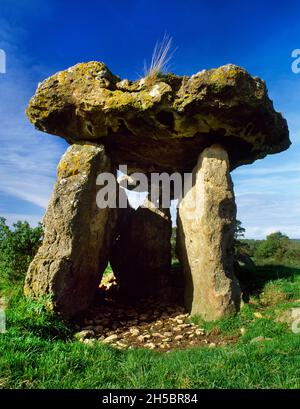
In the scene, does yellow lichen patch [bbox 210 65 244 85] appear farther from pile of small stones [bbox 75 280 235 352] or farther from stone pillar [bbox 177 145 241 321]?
pile of small stones [bbox 75 280 235 352]

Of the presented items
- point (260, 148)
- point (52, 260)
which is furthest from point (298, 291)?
point (52, 260)

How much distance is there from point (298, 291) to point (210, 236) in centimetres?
252

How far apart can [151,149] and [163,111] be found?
5.64ft

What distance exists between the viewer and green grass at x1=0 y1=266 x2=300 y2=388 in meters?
5.00

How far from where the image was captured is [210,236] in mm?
8938

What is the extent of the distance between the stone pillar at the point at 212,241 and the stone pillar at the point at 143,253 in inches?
63.5

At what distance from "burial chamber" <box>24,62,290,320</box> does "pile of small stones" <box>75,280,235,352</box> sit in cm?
44

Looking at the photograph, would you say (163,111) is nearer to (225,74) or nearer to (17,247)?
(225,74)

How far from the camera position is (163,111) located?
29.3 ft

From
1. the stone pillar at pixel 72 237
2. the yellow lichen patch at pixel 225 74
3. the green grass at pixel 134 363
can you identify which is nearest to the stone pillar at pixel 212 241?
the green grass at pixel 134 363

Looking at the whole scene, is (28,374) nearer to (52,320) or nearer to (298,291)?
(52,320)

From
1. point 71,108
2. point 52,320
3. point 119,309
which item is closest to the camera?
point 52,320

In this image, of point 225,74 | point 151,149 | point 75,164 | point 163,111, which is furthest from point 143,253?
point 225,74

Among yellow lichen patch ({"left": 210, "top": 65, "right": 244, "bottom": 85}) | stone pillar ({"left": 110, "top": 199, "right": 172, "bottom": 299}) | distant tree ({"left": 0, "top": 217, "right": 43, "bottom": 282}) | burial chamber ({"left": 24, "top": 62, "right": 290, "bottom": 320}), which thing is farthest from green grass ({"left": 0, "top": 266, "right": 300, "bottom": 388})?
yellow lichen patch ({"left": 210, "top": 65, "right": 244, "bottom": 85})
